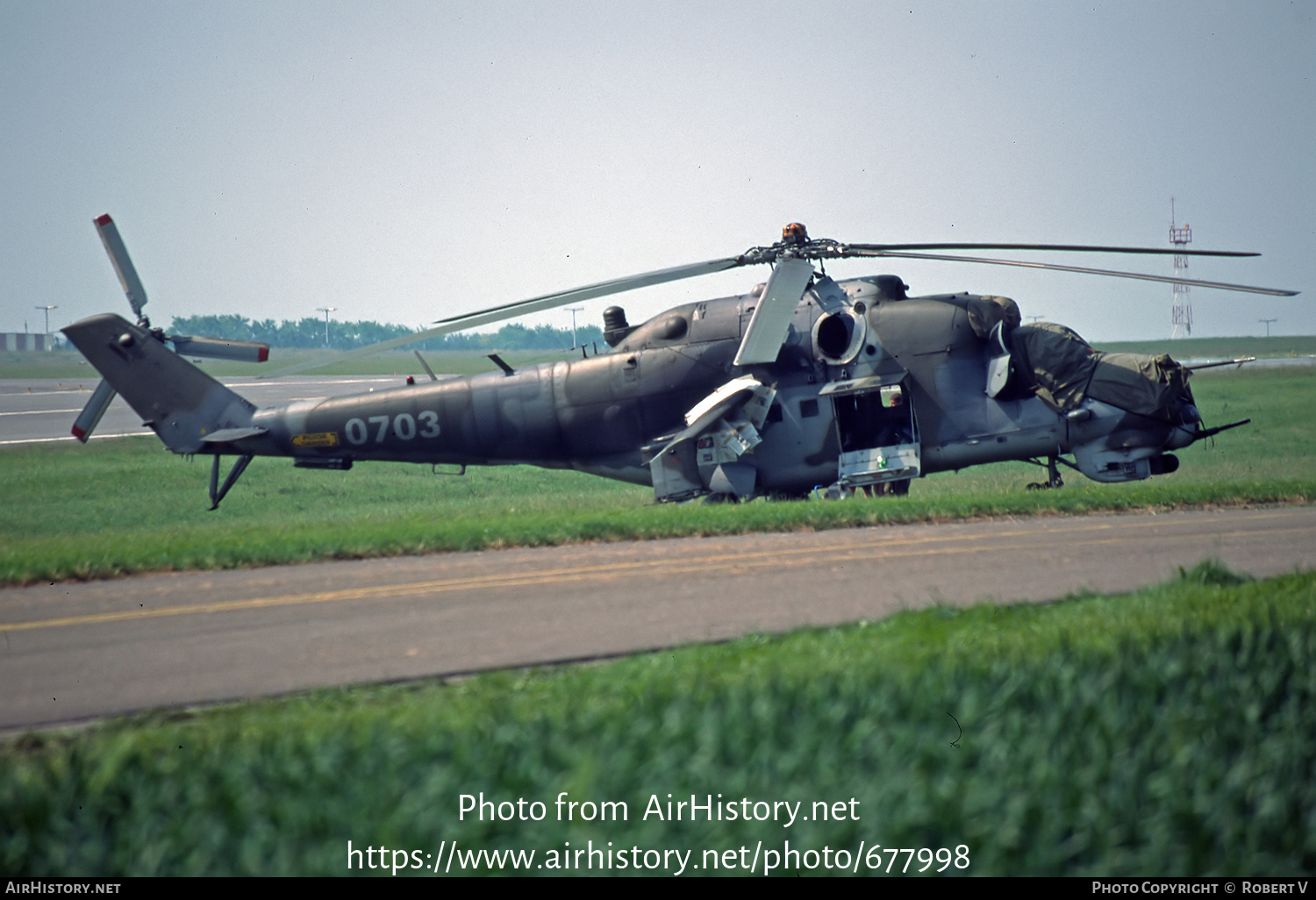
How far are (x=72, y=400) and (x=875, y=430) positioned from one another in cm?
4115

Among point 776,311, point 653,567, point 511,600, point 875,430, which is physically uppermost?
point 776,311

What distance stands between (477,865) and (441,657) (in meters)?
3.47

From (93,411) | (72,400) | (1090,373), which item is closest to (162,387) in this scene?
(93,411)

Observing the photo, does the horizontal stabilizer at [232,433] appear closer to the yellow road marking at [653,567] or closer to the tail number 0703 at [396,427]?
the tail number 0703 at [396,427]

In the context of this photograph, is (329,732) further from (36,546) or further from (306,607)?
(36,546)

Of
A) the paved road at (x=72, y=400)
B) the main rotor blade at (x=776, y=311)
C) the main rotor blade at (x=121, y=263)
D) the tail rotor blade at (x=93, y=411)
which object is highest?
the main rotor blade at (x=121, y=263)

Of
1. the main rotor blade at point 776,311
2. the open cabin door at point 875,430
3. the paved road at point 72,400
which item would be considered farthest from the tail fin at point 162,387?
the open cabin door at point 875,430

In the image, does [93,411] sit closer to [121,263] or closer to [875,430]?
[121,263]

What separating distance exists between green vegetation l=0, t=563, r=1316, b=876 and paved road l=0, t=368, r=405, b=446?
2147 cm

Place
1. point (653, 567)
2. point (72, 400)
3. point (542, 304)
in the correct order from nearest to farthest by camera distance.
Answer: point (653, 567)
point (542, 304)
point (72, 400)

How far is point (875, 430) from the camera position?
56.9 feet

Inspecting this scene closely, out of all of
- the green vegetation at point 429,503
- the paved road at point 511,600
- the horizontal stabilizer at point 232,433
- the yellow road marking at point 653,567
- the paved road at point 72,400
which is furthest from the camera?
the paved road at point 72,400

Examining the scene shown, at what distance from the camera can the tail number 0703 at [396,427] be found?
19062mm

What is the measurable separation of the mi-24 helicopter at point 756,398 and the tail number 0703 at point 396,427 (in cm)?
4
